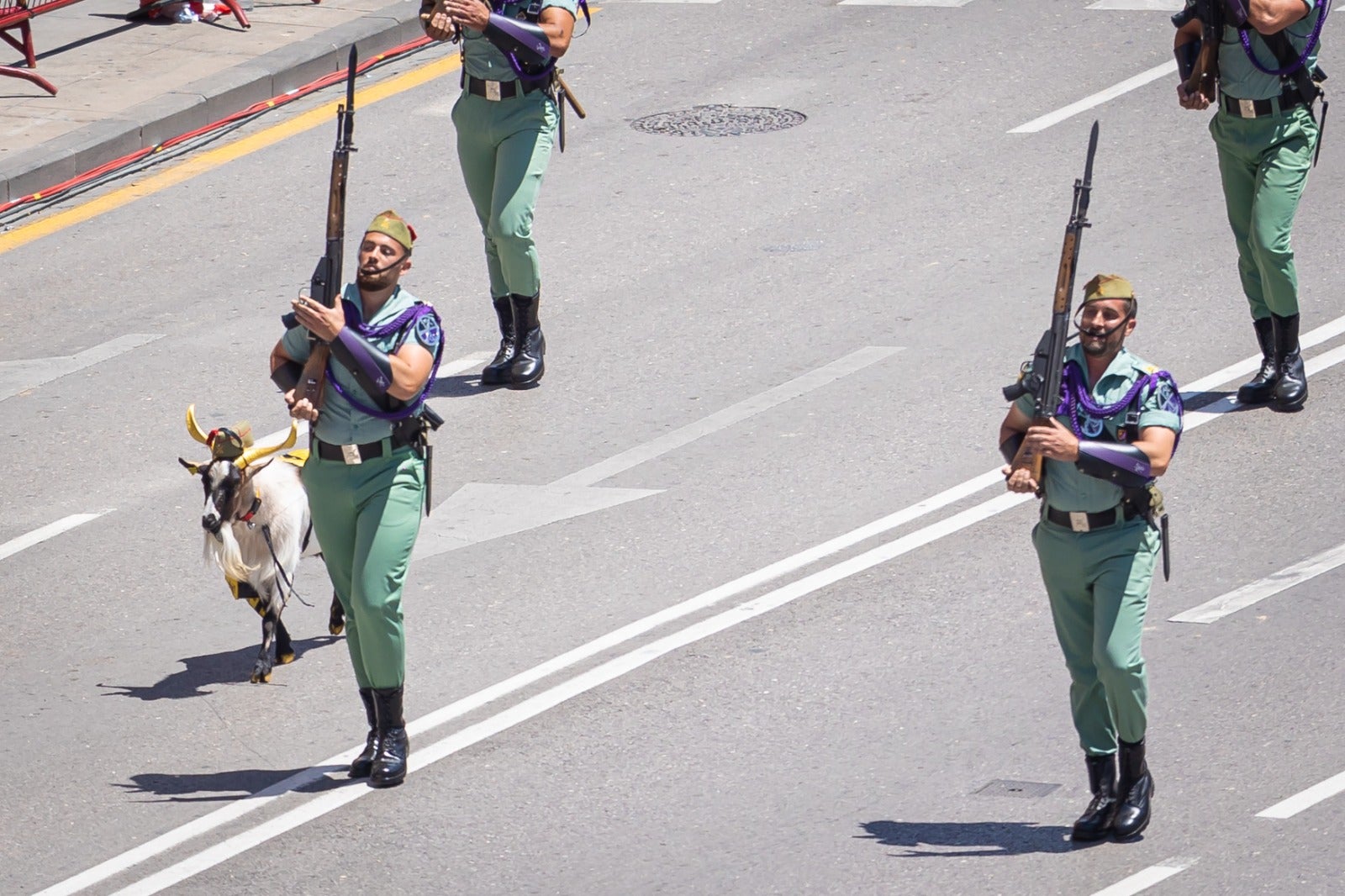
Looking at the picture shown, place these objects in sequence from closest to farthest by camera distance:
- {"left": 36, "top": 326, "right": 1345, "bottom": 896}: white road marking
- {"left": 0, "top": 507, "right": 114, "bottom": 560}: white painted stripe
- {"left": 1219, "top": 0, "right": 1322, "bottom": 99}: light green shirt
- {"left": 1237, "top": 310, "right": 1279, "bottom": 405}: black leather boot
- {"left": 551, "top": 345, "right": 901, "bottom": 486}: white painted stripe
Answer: {"left": 36, "top": 326, "right": 1345, "bottom": 896}: white road marking < {"left": 0, "top": 507, "right": 114, "bottom": 560}: white painted stripe < {"left": 1219, "top": 0, "right": 1322, "bottom": 99}: light green shirt < {"left": 551, "top": 345, "right": 901, "bottom": 486}: white painted stripe < {"left": 1237, "top": 310, "right": 1279, "bottom": 405}: black leather boot

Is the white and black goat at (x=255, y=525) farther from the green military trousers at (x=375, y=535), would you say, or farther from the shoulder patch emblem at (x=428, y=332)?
the shoulder patch emblem at (x=428, y=332)

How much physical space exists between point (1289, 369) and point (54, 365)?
681cm

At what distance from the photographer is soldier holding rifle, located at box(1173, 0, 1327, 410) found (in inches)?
458

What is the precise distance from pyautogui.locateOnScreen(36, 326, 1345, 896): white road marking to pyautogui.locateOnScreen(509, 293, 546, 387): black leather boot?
2640 mm

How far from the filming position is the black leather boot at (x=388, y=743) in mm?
8805

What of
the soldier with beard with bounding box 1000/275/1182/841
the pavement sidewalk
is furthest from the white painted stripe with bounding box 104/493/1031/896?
the pavement sidewalk

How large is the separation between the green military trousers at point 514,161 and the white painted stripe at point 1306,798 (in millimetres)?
5800

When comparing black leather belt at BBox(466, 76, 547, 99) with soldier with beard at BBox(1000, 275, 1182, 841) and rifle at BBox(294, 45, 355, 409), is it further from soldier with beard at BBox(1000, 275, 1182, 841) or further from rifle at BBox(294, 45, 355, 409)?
soldier with beard at BBox(1000, 275, 1182, 841)

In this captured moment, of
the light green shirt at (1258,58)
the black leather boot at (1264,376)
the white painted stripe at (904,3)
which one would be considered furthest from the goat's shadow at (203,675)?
the white painted stripe at (904,3)

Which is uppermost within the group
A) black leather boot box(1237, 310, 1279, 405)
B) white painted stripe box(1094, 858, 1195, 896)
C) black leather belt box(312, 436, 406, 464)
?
black leather belt box(312, 436, 406, 464)

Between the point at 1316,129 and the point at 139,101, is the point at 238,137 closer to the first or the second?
the point at 139,101

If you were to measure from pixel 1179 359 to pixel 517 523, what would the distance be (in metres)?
3.80

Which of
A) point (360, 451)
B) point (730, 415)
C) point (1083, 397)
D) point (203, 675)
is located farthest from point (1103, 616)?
point (730, 415)

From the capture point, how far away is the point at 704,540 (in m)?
10.9
